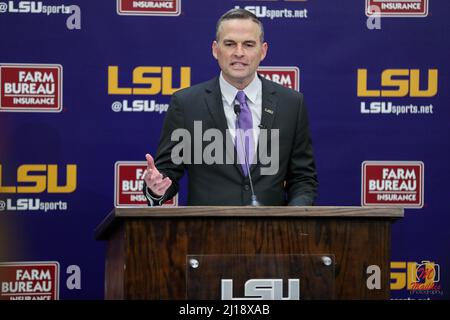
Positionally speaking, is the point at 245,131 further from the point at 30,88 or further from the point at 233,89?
the point at 30,88

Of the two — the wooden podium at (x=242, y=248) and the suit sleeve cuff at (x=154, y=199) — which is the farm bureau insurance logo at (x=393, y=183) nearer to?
the suit sleeve cuff at (x=154, y=199)

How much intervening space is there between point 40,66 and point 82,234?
1059 mm

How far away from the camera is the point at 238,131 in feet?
13.8

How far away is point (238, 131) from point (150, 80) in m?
1.54

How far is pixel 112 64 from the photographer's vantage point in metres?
5.59

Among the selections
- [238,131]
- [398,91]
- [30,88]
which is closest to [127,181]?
A: [30,88]

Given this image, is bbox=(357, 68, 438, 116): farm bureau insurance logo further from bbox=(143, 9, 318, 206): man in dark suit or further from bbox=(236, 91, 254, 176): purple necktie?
bbox=(236, 91, 254, 176): purple necktie

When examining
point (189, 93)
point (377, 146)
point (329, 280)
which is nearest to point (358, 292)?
point (329, 280)

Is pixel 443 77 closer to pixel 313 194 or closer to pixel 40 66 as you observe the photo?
pixel 313 194

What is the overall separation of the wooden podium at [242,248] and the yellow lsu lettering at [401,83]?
2503mm

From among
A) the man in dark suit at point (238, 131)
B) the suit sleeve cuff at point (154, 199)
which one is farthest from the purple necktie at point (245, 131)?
the suit sleeve cuff at point (154, 199)

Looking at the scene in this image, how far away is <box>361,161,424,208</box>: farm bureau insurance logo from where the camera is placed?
5.66 m

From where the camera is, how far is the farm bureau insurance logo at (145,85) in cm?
559

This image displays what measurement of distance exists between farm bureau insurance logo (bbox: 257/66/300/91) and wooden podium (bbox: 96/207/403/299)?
249 cm
